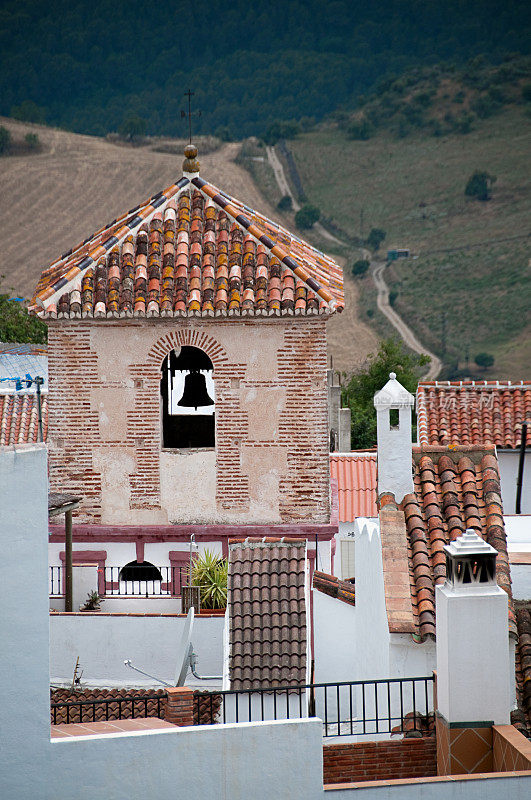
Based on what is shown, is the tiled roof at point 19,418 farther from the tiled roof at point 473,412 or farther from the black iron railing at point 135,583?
the black iron railing at point 135,583

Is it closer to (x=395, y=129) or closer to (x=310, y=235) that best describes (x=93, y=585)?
(x=310, y=235)

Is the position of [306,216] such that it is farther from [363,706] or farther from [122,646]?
[363,706]

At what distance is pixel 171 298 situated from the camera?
1470cm

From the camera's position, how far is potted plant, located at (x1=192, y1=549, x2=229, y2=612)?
14117mm

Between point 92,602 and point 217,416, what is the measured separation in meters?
2.86

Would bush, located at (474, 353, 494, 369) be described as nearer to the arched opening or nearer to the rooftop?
the arched opening

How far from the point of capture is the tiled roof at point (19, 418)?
25658 mm

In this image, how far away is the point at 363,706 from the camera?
346 inches

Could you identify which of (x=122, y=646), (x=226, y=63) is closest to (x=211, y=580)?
(x=122, y=646)

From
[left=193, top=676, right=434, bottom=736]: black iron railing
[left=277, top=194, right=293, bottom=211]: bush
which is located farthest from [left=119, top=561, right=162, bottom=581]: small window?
[left=277, top=194, right=293, bottom=211]: bush

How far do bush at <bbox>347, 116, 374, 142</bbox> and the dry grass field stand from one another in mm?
13169

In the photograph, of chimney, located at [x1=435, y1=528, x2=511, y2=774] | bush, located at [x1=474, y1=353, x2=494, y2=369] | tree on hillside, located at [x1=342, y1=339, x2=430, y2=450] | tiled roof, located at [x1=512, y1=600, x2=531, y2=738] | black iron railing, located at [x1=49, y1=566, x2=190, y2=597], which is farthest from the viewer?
bush, located at [x1=474, y1=353, x2=494, y2=369]

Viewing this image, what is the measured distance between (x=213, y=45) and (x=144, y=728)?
20190 cm

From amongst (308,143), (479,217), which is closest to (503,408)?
(479,217)
